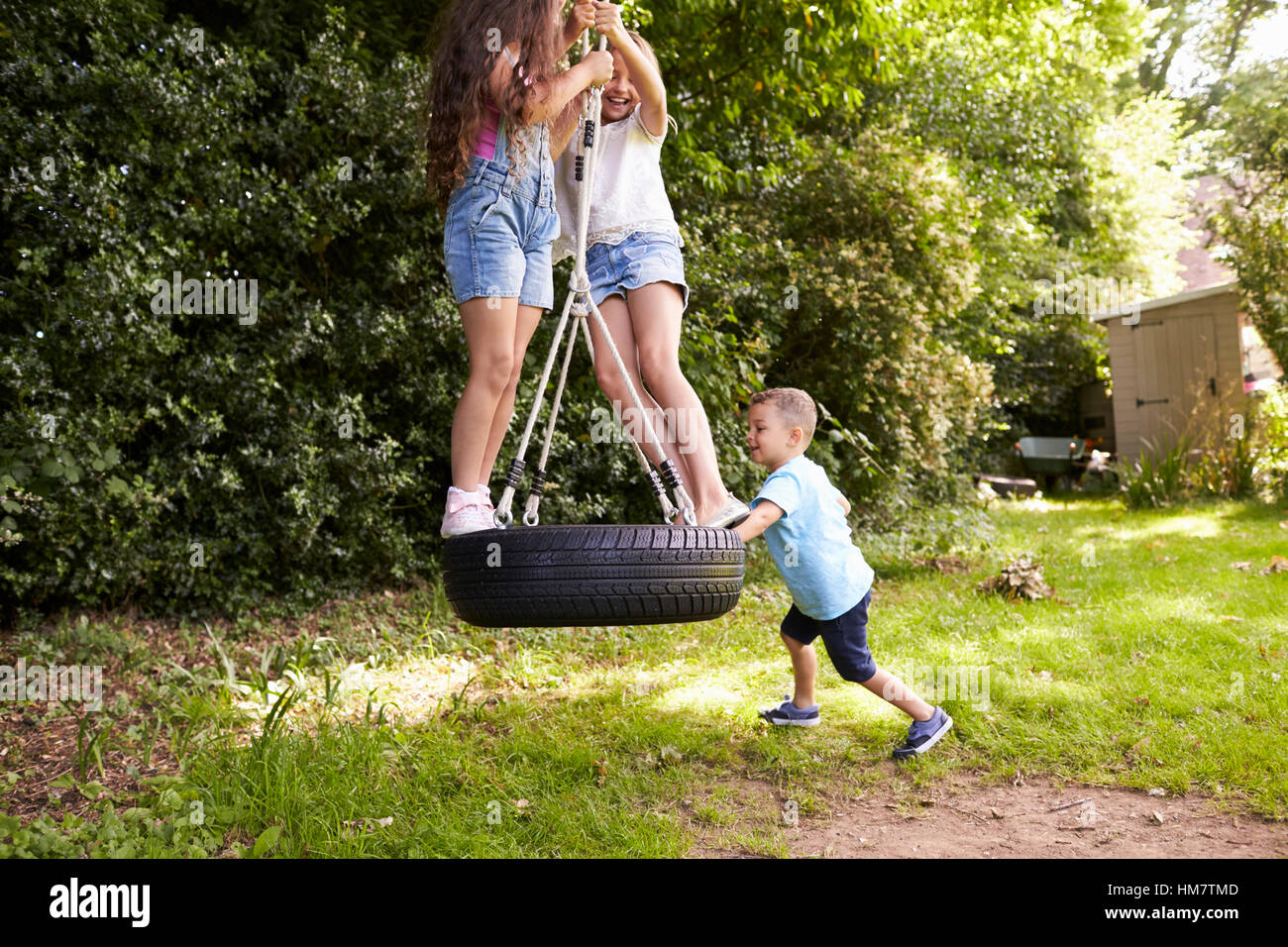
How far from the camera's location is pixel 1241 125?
39.0ft

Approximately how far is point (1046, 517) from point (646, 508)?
19.3 feet

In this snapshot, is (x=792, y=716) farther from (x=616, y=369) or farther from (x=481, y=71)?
(x=481, y=71)

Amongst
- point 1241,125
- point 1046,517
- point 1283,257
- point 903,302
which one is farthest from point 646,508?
point 1241,125

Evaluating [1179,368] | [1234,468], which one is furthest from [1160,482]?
[1179,368]

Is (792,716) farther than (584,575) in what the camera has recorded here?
Yes

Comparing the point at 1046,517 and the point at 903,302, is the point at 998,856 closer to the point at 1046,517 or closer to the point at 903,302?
the point at 903,302

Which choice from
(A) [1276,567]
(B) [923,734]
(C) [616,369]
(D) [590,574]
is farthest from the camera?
(A) [1276,567]

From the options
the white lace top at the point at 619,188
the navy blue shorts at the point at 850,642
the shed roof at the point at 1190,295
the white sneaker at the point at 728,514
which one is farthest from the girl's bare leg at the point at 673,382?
the shed roof at the point at 1190,295

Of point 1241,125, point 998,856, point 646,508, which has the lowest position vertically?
point 998,856

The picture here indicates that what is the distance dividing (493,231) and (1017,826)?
2415 millimetres

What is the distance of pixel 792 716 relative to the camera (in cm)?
401

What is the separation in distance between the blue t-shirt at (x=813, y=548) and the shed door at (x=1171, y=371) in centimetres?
975

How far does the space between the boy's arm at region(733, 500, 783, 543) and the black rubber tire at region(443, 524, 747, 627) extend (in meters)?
0.75

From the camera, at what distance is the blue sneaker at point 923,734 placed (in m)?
3.63
